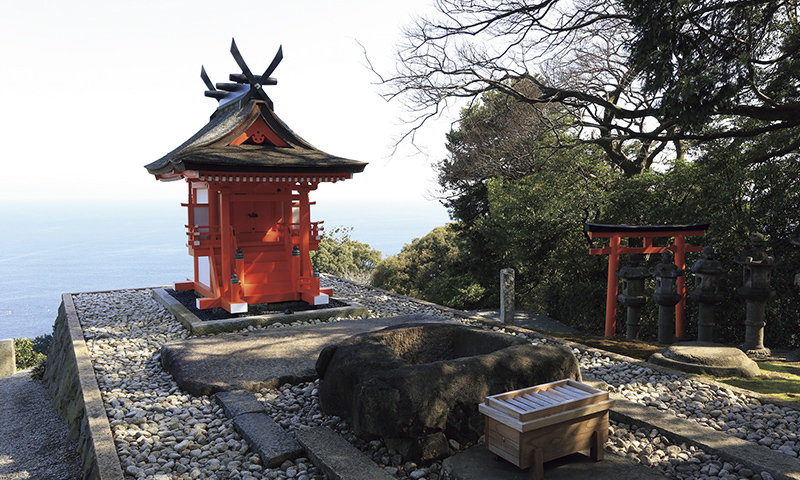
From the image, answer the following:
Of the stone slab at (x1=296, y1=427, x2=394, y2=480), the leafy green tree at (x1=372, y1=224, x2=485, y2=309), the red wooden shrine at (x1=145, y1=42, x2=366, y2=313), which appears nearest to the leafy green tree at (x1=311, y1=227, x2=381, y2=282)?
the leafy green tree at (x1=372, y1=224, x2=485, y2=309)

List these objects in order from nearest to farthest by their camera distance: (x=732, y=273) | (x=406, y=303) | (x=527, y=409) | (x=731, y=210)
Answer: (x=527, y=409) → (x=732, y=273) → (x=731, y=210) → (x=406, y=303)

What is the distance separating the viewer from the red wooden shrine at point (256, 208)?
26.2 ft

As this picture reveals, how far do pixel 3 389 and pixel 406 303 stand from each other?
22.3 ft

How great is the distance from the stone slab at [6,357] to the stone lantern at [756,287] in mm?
11949

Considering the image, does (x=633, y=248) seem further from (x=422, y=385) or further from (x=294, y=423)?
(x=294, y=423)

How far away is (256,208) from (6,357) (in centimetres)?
575

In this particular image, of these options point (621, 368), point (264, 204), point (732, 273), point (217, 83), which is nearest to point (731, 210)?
point (732, 273)

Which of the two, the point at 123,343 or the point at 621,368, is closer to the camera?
the point at 621,368

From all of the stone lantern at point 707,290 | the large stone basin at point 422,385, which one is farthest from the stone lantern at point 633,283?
the large stone basin at point 422,385

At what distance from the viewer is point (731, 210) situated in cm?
850

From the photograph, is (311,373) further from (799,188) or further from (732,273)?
(799,188)

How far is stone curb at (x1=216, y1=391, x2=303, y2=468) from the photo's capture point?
362 centimetres

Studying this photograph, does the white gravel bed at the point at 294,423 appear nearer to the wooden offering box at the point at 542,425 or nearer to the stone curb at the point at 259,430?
the stone curb at the point at 259,430

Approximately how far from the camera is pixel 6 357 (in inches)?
382
